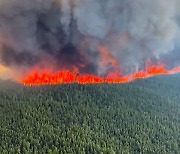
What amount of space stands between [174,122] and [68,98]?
3363cm

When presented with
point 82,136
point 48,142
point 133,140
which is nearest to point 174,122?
point 133,140

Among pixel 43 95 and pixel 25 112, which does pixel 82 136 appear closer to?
pixel 25 112

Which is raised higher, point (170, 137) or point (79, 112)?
point (79, 112)

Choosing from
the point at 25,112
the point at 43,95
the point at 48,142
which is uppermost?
the point at 43,95

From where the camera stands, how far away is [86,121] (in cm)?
15350

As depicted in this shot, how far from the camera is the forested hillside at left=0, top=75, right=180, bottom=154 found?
13025 centimetres

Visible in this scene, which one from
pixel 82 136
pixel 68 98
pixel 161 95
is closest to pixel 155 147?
pixel 82 136

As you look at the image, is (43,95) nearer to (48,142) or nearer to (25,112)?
(25,112)

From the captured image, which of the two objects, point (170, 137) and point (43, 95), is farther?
point (43, 95)

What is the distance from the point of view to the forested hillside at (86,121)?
427 ft

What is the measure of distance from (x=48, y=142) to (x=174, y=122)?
159 ft

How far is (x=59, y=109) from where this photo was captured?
15888 centimetres

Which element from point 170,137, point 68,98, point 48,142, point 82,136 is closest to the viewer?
point 48,142

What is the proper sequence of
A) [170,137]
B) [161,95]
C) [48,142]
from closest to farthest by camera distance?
[48,142] → [170,137] → [161,95]
